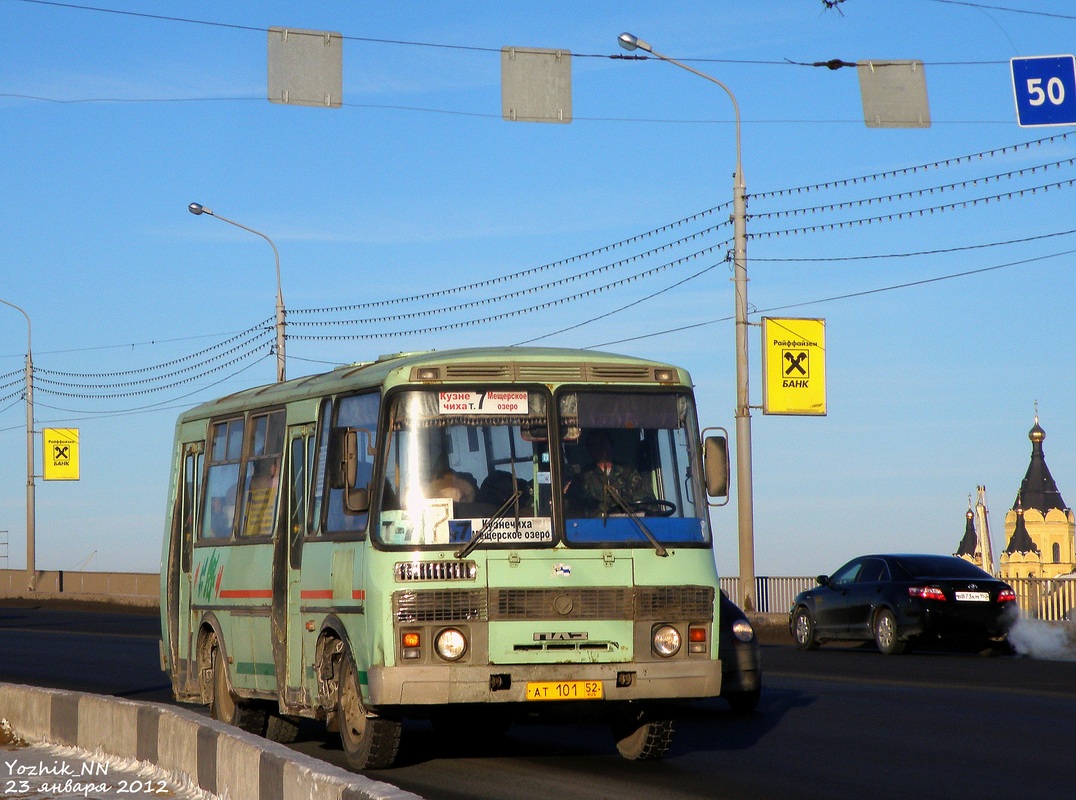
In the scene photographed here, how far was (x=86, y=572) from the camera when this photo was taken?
57938 millimetres

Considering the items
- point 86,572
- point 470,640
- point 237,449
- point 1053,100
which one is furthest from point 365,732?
point 86,572

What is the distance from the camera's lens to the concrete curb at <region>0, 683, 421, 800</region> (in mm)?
8289

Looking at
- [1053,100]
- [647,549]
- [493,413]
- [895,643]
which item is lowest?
[895,643]

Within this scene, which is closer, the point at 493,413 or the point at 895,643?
the point at 493,413

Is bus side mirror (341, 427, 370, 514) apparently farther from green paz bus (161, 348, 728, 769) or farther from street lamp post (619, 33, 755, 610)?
street lamp post (619, 33, 755, 610)

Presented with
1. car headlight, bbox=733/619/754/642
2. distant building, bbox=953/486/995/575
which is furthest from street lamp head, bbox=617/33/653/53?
distant building, bbox=953/486/995/575

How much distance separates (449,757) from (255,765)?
3730 millimetres

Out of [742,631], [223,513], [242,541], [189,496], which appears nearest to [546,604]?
[242,541]

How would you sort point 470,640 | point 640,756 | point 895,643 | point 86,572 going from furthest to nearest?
point 86,572
point 895,643
point 640,756
point 470,640

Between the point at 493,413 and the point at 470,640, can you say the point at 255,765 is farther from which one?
the point at 493,413

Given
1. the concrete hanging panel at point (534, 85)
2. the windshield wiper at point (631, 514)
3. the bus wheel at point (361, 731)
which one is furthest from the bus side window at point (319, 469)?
the concrete hanging panel at point (534, 85)

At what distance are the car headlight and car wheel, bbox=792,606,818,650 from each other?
1222cm

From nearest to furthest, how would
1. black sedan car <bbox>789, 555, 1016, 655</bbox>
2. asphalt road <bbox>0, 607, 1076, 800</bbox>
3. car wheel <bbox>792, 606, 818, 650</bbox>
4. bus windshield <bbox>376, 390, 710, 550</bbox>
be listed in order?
asphalt road <bbox>0, 607, 1076, 800</bbox> → bus windshield <bbox>376, 390, 710, 550</bbox> → black sedan car <bbox>789, 555, 1016, 655</bbox> → car wheel <bbox>792, 606, 818, 650</bbox>

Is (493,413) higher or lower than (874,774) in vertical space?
higher
